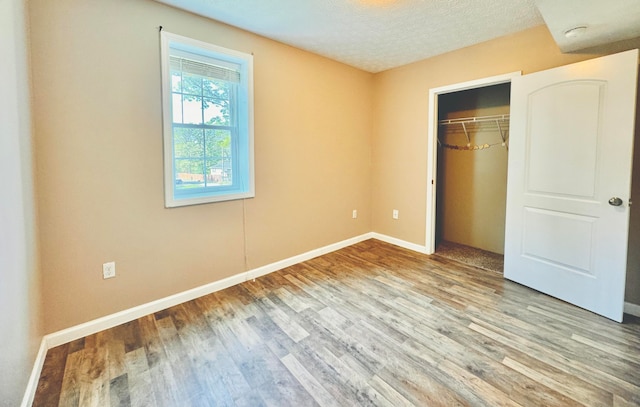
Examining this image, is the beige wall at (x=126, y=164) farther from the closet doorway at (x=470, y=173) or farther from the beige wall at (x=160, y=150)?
the closet doorway at (x=470, y=173)

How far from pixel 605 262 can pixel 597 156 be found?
2.73 feet

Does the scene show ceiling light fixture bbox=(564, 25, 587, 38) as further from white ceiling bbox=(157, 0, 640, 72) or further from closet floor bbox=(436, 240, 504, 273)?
closet floor bbox=(436, 240, 504, 273)

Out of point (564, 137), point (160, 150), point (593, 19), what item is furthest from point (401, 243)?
point (160, 150)

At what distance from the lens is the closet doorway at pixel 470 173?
362cm

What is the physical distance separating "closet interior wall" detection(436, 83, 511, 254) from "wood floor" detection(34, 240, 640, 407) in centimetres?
135

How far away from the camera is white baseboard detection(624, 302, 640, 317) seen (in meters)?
2.28

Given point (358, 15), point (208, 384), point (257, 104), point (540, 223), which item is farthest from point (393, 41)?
point (208, 384)

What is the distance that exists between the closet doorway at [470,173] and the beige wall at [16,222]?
3.62 meters

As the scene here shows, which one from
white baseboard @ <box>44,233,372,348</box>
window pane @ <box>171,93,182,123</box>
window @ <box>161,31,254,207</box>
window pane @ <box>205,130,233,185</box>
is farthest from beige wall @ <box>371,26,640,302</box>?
window pane @ <box>171,93,182,123</box>

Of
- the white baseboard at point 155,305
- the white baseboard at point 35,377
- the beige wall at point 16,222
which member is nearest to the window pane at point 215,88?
the beige wall at point 16,222

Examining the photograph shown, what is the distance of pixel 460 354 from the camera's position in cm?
184

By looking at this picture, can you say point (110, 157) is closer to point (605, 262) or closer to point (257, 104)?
point (257, 104)

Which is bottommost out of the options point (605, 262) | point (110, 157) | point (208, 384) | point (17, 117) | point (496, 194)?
point (208, 384)

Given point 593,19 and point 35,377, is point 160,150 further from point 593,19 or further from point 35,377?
point 593,19
